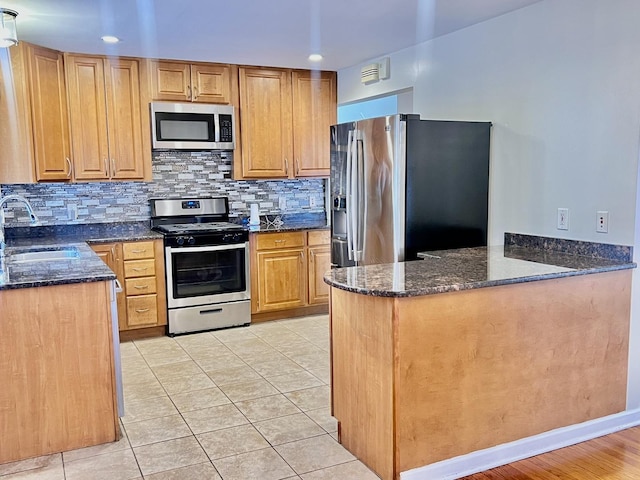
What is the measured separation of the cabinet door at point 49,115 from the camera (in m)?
3.92

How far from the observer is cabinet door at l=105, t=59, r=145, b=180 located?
441 cm

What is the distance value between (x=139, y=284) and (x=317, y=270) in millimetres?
1587

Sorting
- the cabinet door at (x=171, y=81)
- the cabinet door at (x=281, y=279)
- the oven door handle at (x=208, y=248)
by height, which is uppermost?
the cabinet door at (x=171, y=81)

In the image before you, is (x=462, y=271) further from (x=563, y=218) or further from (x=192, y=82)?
(x=192, y=82)

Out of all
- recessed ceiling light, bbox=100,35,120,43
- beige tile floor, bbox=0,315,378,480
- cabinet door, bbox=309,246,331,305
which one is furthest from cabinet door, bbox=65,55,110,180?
cabinet door, bbox=309,246,331,305

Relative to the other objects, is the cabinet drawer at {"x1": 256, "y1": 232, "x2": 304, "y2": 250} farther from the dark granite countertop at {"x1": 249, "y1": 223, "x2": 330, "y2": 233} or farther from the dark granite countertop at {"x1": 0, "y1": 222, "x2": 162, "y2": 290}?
the dark granite countertop at {"x1": 0, "y1": 222, "x2": 162, "y2": 290}

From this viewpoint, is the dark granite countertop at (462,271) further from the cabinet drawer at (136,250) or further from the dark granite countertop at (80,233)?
the dark granite countertop at (80,233)

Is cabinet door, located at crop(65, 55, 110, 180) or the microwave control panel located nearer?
cabinet door, located at crop(65, 55, 110, 180)

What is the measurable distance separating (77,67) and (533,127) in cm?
339

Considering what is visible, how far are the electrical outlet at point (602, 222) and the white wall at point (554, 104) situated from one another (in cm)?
3

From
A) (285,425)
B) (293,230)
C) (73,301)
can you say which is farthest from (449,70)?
(73,301)

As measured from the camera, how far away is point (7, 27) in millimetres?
3023

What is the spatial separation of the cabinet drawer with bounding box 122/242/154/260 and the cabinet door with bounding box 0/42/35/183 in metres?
0.86

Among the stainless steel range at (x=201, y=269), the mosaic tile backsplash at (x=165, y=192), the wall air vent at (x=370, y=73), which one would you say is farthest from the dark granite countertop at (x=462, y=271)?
the mosaic tile backsplash at (x=165, y=192)
